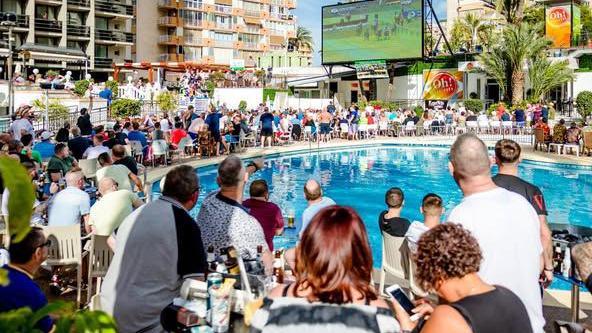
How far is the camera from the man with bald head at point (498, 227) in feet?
10.5

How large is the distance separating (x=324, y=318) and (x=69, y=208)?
503 centimetres

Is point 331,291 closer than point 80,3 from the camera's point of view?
Yes

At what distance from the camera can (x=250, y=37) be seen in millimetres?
75688

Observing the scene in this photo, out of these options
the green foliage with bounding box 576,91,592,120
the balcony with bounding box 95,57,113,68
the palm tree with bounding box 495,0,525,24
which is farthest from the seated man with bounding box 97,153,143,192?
the balcony with bounding box 95,57,113,68

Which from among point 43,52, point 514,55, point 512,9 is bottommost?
point 43,52

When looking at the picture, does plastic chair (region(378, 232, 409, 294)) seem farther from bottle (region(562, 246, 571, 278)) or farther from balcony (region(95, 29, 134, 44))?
balcony (region(95, 29, 134, 44))

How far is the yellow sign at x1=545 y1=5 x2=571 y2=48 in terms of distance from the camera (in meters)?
40.5

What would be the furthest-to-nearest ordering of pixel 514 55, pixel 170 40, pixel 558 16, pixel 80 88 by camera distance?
pixel 170 40
pixel 558 16
pixel 514 55
pixel 80 88

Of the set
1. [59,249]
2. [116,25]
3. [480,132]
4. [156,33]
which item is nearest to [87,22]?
[116,25]

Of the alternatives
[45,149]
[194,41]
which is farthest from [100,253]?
[194,41]

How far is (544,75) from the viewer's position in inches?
1304

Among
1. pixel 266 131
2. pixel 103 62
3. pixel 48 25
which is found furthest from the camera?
pixel 103 62

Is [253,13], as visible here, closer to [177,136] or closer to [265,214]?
[177,136]

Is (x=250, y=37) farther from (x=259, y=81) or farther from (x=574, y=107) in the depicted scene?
(x=574, y=107)
